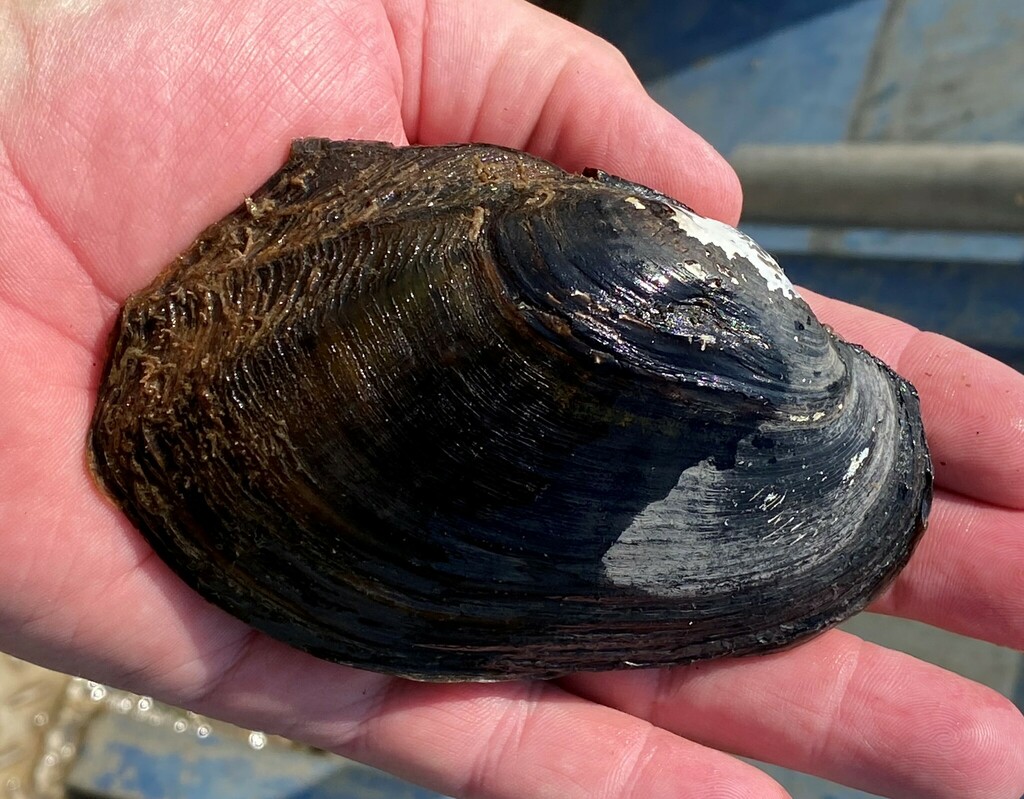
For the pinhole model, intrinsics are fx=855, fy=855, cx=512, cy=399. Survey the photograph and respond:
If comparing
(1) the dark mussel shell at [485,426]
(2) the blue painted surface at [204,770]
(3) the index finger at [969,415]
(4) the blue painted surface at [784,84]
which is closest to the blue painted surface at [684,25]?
(4) the blue painted surface at [784,84]

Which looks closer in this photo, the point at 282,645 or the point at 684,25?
the point at 282,645

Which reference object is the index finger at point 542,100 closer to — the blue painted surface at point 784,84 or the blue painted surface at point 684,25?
the blue painted surface at point 784,84

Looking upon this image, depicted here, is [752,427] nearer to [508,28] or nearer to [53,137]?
[508,28]

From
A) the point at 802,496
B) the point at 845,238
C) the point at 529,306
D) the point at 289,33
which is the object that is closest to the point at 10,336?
the point at 289,33

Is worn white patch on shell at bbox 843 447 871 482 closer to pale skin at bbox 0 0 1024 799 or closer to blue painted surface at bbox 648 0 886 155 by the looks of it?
pale skin at bbox 0 0 1024 799

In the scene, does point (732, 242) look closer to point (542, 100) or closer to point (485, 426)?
point (485, 426)

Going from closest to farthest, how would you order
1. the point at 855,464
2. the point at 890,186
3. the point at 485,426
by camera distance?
1. the point at 485,426
2. the point at 855,464
3. the point at 890,186

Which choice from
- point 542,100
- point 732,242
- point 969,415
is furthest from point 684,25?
point 732,242
